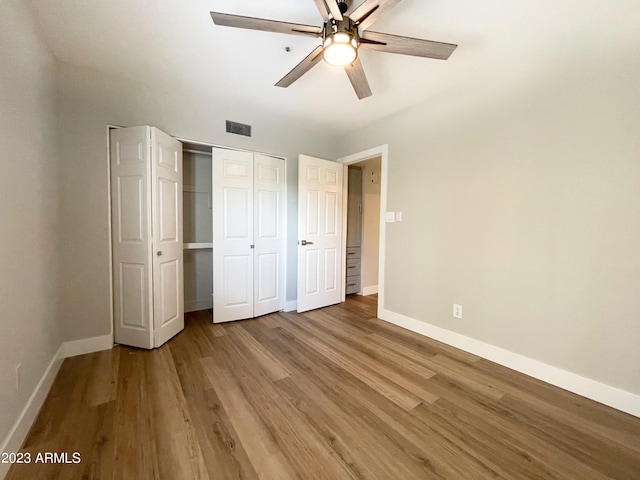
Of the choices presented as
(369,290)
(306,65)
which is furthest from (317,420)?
(369,290)

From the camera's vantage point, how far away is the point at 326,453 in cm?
130

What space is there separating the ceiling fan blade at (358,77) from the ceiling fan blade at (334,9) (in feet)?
0.98

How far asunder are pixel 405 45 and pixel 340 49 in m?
0.42

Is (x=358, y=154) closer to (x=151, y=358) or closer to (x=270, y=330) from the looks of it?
(x=270, y=330)

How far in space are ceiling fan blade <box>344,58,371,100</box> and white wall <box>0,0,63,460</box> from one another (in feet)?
6.29

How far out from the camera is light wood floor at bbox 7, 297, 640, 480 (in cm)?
123

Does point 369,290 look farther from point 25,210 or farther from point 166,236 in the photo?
point 25,210

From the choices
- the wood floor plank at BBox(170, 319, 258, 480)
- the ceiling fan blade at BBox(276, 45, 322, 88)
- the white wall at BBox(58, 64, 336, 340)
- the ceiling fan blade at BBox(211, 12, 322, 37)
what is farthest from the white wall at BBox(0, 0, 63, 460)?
the ceiling fan blade at BBox(276, 45, 322, 88)

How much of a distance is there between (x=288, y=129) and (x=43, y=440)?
3.43 meters

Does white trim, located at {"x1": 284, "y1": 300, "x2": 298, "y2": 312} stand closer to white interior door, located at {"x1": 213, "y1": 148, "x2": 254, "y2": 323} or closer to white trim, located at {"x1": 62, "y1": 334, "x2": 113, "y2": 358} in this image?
white interior door, located at {"x1": 213, "y1": 148, "x2": 254, "y2": 323}

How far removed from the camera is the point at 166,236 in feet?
8.21

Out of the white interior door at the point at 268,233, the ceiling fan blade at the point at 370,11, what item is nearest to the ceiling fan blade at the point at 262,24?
the ceiling fan blade at the point at 370,11

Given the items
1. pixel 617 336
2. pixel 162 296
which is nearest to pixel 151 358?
pixel 162 296

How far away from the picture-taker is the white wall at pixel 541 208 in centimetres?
166
